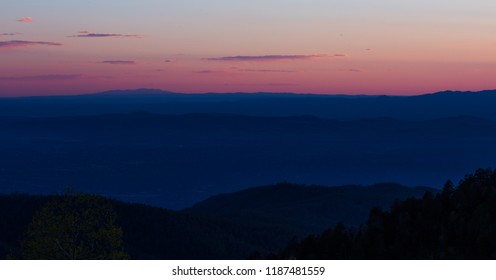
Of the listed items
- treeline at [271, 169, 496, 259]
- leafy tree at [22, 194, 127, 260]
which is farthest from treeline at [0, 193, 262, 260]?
treeline at [271, 169, 496, 259]

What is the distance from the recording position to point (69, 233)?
50875mm

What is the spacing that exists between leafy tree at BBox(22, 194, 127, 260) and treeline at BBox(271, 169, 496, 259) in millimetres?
11755

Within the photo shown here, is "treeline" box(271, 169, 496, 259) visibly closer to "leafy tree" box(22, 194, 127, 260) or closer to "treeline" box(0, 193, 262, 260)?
"leafy tree" box(22, 194, 127, 260)

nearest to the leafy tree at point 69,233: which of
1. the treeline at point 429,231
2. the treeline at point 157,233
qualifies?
the treeline at point 429,231

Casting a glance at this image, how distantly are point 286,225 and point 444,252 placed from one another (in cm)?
15415

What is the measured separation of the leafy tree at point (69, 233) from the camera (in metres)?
48.6

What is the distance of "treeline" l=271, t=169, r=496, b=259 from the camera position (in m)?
37.3

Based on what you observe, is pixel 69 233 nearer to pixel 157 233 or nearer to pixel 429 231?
pixel 429 231

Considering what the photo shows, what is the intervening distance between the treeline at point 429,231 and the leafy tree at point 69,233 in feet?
38.6

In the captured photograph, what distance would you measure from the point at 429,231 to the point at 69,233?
23147mm

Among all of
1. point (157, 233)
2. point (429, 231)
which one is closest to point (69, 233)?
point (429, 231)

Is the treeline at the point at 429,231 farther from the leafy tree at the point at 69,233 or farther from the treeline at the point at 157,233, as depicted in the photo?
the treeline at the point at 157,233

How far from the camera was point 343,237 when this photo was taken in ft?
148
